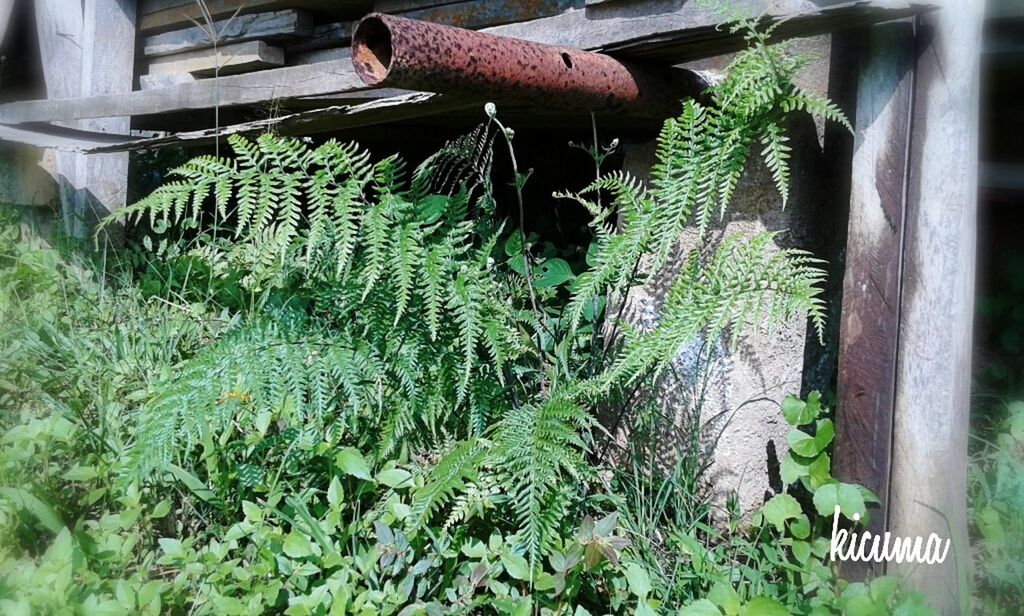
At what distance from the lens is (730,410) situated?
239cm

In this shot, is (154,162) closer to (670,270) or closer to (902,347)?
(670,270)

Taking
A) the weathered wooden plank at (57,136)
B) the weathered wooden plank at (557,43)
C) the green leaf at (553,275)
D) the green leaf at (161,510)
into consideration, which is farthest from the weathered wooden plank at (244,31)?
the green leaf at (161,510)

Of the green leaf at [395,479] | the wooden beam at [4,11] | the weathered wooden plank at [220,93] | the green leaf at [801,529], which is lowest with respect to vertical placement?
the green leaf at [801,529]

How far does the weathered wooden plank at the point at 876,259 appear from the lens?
1984 millimetres

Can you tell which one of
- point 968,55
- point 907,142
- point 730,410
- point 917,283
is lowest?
point 730,410

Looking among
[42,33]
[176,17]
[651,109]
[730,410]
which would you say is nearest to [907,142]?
[651,109]

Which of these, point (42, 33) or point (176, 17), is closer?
point (176, 17)

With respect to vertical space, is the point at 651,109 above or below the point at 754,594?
above

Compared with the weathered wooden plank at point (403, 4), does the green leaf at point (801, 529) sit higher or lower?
lower

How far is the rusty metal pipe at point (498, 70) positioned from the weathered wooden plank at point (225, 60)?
1.77 metres

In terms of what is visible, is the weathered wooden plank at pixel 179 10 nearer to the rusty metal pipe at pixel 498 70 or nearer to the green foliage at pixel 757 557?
the rusty metal pipe at pixel 498 70

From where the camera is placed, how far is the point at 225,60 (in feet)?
12.3

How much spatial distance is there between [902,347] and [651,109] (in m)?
0.82

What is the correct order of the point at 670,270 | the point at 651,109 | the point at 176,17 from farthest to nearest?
the point at 176,17
the point at 670,270
the point at 651,109
